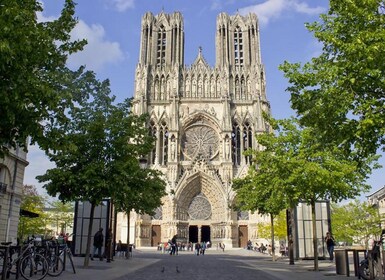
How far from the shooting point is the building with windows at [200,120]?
4812 centimetres

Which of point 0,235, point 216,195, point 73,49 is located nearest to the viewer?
point 73,49

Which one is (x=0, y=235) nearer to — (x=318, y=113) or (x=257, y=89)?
A: (x=318, y=113)

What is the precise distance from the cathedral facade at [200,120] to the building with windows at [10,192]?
24760 millimetres

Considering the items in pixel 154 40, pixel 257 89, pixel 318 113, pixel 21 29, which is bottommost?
pixel 318 113

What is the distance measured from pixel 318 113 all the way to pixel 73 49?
752 centimetres

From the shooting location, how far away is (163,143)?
170ft

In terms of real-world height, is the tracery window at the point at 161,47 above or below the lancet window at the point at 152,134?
above

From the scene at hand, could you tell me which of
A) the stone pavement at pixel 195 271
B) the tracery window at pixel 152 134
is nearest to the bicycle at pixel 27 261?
the stone pavement at pixel 195 271

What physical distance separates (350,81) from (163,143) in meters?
41.7

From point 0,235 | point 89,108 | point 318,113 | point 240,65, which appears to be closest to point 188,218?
point 240,65

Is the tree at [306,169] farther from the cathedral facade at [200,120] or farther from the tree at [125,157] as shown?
the cathedral facade at [200,120]

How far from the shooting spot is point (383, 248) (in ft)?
35.2

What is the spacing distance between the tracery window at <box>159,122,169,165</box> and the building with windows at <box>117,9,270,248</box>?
0.30ft

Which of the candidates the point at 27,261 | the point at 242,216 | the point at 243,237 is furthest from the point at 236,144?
the point at 27,261
